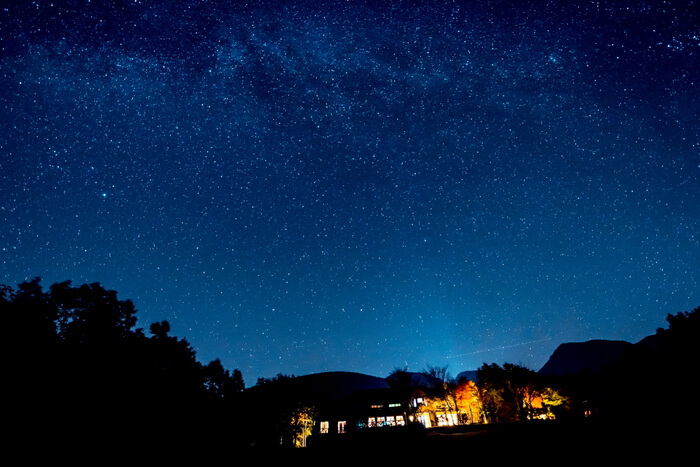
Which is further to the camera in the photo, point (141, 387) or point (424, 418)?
point (424, 418)

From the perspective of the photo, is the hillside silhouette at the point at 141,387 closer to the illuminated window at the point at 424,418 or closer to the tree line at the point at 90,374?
the tree line at the point at 90,374

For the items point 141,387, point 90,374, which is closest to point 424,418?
point 141,387

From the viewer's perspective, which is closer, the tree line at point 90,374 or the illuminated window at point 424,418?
the tree line at point 90,374

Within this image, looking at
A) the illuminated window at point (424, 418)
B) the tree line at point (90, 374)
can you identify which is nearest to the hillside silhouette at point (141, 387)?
Answer: the tree line at point (90, 374)

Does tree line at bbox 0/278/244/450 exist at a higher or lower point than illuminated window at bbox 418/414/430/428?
higher

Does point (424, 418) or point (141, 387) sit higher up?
point (141, 387)

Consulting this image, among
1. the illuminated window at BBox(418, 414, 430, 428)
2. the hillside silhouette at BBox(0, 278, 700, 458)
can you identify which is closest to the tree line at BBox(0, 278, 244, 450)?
the hillside silhouette at BBox(0, 278, 700, 458)

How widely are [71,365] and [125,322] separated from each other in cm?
630

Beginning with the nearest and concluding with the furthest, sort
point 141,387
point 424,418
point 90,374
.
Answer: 1. point 90,374
2. point 141,387
3. point 424,418

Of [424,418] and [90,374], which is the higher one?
[90,374]

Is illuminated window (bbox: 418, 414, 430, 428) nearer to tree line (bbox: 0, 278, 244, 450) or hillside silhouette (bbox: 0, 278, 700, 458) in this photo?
hillside silhouette (bbox: 0, 278, 700, 458)

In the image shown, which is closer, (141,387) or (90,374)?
(90,374)

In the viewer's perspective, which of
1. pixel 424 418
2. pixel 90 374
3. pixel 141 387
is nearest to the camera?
pixel 90 374

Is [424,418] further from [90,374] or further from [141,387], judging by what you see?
[90,374]
